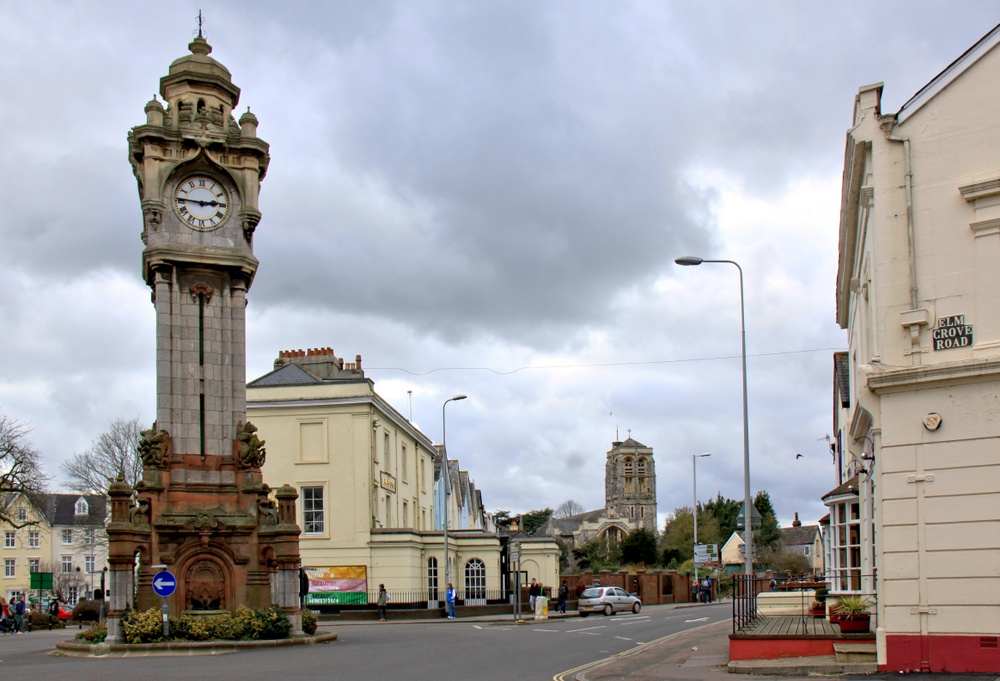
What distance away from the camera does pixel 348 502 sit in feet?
156

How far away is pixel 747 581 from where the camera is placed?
2267 centimetres

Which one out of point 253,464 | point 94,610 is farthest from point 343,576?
point 253,464

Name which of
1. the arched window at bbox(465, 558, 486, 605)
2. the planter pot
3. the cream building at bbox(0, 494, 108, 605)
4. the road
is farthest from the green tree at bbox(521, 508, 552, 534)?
the planter pot

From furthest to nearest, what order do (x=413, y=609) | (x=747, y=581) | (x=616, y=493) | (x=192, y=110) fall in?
(x=616, y=493) < (x=413, y=609) < (x=192, y=110) < (x=747, y=581)

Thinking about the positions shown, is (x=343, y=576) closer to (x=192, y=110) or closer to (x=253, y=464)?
(x=253, y=464)

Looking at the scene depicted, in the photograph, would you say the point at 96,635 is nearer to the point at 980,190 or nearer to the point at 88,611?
the point at 980,190

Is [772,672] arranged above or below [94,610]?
above

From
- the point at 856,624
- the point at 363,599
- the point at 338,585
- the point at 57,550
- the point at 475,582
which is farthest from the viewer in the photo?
the point at 57,550

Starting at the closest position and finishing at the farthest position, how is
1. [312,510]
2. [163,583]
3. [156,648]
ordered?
1. [163,583]
2. [156,648]
3. [312,510]

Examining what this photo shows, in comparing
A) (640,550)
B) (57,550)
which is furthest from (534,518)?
(57,550)

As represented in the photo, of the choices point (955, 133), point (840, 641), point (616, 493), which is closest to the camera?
point (955, 133)

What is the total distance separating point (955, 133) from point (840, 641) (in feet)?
26.4

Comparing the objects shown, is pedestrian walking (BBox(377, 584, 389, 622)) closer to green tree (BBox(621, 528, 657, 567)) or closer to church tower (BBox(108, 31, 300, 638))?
church tower (BBox(108, 31, 300, 638))

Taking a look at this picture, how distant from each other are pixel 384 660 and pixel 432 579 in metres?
29.3
